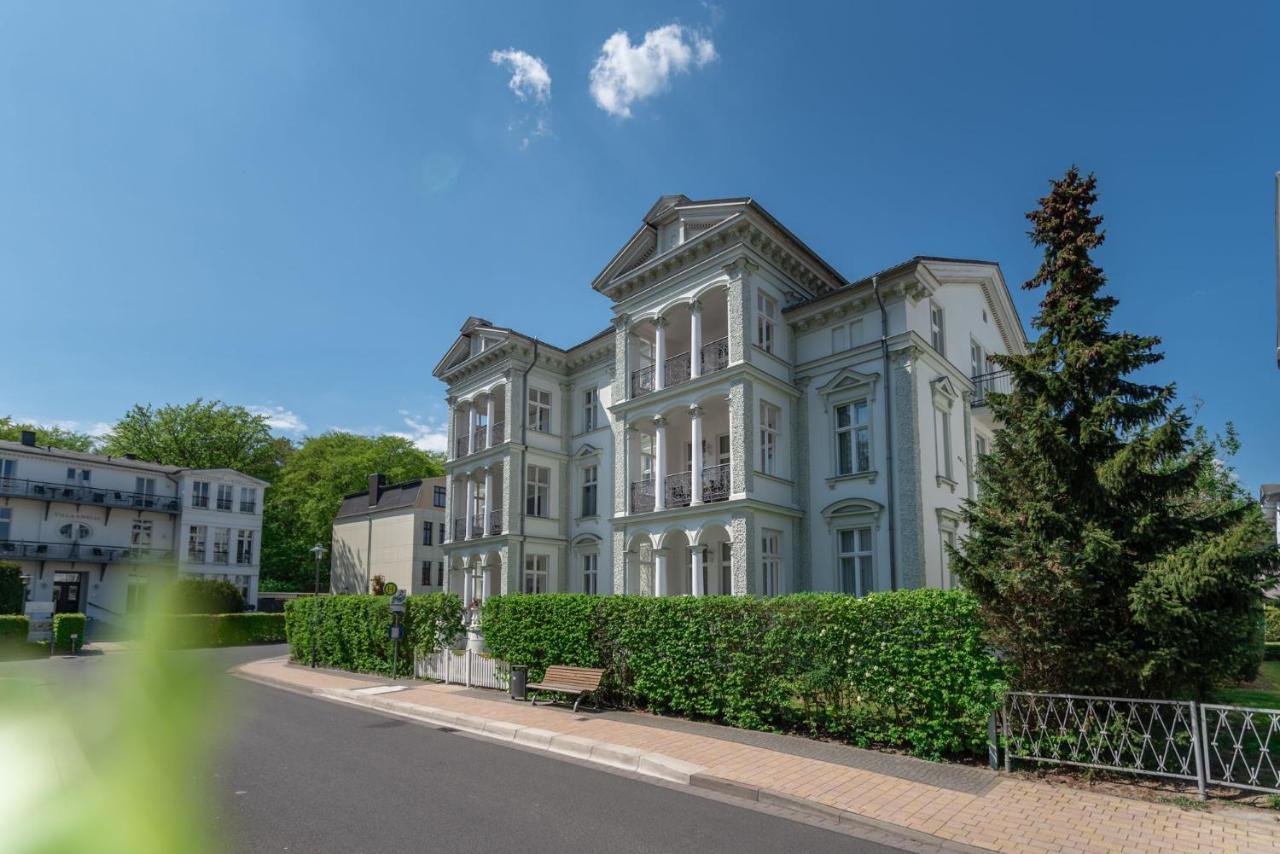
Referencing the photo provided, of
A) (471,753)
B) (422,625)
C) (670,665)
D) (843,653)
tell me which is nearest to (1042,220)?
(843,653)

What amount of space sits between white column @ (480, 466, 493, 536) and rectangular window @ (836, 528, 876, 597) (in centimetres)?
1460

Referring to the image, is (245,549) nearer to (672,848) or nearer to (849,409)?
(849,409)

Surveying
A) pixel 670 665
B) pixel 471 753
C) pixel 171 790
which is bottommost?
pixel 471 753

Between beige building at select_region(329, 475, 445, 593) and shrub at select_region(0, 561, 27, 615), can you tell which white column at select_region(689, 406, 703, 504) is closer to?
beige building at select_region(329, 475, 445, 593)

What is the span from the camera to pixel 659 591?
897 inches

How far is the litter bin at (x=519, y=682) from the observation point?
17719 millimetres

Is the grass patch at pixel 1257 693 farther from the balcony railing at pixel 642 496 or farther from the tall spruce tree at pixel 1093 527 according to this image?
the balcony railing at pixel 642 496

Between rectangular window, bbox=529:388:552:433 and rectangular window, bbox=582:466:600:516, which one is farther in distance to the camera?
rectangular window, bbox=529:388:552:433

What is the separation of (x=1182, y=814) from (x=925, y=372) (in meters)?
14.3

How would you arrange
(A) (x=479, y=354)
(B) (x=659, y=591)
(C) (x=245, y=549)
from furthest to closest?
(C) (x=245, y=549), (A) (x=479, y=354), (B) (x=659, y=591)

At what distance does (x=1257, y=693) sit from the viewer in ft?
54.4

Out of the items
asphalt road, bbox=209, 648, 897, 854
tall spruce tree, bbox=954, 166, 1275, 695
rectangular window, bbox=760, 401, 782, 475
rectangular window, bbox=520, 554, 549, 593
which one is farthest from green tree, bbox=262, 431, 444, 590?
tall spruce tree, bbox=954, 166, 1275, 695

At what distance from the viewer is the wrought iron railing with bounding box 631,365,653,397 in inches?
1004

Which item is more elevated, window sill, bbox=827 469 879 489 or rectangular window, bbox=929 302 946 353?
rectangular window, bbox=929 302 946 353
